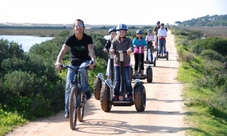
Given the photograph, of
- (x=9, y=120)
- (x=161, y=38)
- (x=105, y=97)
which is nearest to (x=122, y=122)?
(x=105, y=97)

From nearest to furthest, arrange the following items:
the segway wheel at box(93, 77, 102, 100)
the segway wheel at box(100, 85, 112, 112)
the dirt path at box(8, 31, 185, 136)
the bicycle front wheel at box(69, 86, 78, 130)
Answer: the bicycle front wheel at box(69, 86, 78, 130) < the dirt path at box(8, 31, 185, 136) < the segway wheel at box(100, 85, 112, 112) < the segway wheel at box(93, 77, 102, 100)

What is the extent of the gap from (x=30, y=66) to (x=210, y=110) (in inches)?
223

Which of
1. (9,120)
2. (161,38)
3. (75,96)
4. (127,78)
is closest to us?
(75,96)

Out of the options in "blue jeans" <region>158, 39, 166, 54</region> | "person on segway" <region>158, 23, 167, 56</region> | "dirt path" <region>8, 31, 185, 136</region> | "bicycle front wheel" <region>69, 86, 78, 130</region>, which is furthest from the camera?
"blue jeans" <region>158, 39, 166, 54</region>

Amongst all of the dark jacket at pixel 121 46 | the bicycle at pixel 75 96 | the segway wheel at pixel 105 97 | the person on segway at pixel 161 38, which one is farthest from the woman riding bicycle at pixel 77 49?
the person on segway at pixel 161 38

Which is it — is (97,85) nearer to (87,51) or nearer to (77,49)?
(87,51)

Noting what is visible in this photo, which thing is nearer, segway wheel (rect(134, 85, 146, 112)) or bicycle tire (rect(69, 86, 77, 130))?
bicycle tire (rect(69, 86, 77, 130))

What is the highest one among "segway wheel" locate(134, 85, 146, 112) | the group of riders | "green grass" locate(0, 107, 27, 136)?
the group of riders

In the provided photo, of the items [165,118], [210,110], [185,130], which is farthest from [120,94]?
[210,110]

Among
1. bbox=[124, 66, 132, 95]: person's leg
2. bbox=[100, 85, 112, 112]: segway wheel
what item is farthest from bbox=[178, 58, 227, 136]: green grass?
bbox=[100, 85, 112, 112]: segway wheel

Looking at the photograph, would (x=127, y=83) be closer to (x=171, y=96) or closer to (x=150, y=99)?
(x=150, y=99)

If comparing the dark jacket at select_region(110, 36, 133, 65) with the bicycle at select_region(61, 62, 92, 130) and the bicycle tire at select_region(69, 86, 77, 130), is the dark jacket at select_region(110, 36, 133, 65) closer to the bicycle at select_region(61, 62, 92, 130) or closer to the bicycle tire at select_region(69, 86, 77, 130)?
the bicycle at select_region(61, 62, 92, 130)

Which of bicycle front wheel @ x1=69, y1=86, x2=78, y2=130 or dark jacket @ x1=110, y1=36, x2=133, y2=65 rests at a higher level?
dark jacket @ x1=110, y1=36, x2=133, y2=65

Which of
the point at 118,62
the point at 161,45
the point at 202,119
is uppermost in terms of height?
the point at 118,62
